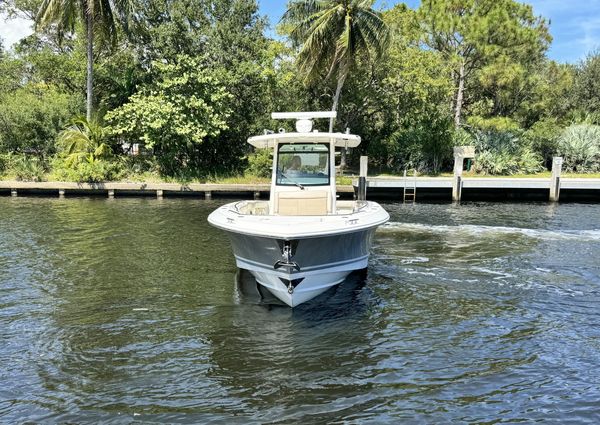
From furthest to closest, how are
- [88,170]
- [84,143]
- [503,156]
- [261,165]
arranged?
[503,156], [261,165], [84,143], [88,170]

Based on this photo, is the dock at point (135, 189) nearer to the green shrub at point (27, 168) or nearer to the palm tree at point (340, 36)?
the green shrub at point (27, 168)

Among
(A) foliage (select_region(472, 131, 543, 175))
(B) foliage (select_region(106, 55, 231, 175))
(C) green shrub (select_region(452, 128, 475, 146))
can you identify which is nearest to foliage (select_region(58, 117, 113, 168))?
(B) foliage (select_region(106, 55, 231, 175))

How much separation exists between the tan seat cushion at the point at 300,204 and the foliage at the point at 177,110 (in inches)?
660

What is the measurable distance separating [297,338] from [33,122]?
86.1 ft

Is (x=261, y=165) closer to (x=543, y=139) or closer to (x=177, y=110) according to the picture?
(x=177, y=110)

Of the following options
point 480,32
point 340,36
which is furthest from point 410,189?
point 480,32

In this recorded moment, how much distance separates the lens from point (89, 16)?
27.1 meters

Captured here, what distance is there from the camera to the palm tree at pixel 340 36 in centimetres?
2592

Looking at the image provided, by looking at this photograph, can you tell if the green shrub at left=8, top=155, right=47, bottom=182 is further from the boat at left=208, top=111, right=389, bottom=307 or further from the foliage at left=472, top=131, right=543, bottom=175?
the foliage at left=472, top=131, right=543, bottom=175

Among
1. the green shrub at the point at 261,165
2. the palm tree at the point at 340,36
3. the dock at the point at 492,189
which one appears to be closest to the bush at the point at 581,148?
the dock at the point at 492,189

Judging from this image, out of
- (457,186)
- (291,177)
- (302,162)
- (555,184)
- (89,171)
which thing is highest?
(302,162)

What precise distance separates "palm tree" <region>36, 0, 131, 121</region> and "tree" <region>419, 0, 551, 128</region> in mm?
17304

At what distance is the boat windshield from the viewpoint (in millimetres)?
11484

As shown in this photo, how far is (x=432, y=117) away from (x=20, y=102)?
78.6 feet
